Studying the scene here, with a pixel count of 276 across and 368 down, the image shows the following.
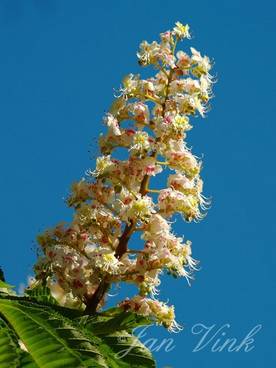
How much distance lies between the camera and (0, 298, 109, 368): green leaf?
2.26 meters

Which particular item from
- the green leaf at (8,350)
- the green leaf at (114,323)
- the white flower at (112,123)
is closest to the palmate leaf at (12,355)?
the green leaf at (8,350)

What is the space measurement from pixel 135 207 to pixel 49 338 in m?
1.78

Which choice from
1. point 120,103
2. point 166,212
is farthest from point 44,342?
point 120,103

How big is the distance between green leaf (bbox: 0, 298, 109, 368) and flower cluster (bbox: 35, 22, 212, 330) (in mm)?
1269

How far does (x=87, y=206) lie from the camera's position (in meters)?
4.36

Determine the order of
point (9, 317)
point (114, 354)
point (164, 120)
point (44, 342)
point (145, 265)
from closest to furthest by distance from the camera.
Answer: point (44, 342) < point (9, 317) < point (114, 354) < point (145, 265) < point (164, 120)

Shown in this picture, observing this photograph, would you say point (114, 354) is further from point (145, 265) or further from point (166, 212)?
point (166, 212)

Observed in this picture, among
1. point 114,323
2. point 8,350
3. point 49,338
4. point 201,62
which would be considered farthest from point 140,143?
point 8,350

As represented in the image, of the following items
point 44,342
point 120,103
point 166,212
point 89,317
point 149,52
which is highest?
point 149,52

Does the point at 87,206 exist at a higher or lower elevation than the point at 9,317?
higher

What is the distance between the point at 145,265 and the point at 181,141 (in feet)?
2.72

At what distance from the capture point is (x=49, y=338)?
2432mm

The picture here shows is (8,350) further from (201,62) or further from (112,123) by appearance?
(201,62)

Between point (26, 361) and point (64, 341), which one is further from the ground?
point (64, 341)
